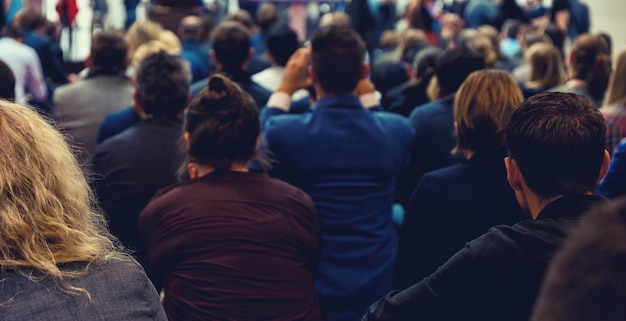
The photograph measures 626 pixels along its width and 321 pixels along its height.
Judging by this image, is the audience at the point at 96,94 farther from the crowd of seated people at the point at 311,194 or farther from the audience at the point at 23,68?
the audience at the point at 23,68

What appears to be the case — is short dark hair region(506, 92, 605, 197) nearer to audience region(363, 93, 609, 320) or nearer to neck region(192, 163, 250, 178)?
audience region(363, 93, 609, 320)

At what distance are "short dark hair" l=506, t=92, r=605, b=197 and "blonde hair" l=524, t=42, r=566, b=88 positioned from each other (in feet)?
11.4

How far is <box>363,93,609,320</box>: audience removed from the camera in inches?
64.2

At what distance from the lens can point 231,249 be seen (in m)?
2.46

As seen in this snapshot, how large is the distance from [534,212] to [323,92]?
58.9 inches

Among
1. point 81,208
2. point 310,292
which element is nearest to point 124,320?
point 81,208

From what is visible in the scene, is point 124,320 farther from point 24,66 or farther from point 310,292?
point 24,66

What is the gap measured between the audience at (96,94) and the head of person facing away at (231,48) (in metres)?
0.51

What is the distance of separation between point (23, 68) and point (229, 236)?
15.0 ft

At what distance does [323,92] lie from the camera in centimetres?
328

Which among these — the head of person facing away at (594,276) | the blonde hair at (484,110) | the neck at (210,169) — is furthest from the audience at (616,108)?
the head of person facing away at (594,276)

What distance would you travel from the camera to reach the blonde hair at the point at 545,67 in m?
5.30

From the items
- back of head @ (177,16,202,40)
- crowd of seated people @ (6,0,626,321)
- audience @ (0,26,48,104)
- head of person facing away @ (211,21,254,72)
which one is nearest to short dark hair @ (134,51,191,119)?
crowd of seated people @ (6,0,626,321)

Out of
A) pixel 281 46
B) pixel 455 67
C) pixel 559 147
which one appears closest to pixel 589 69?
pixel 455 67
